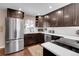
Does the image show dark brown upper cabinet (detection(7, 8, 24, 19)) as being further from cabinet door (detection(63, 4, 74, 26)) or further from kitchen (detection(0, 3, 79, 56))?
cabinet door (detection(63, 4, 74, 26))

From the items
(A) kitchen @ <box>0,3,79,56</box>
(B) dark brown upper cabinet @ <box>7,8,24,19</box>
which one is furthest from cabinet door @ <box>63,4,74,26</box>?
(B) dark brown upper cabinet @ <box>7,8,24,19</box>

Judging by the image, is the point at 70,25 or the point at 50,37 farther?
the point at 70,25

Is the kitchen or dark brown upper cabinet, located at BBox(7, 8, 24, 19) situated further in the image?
dark brown upper cabinet, located at BBox(7, 8, 24, 19)

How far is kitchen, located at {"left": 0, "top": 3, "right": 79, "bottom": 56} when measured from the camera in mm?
1355

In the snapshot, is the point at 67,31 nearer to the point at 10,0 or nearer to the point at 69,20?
the point at 69,20

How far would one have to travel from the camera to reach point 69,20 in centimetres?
254

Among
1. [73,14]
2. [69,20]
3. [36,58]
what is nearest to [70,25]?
[69,20]

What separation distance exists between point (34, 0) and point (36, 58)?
57cm

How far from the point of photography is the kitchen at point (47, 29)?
4.44 feet

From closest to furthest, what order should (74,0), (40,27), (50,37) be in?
(74,0)
(50,37)
(40,27)

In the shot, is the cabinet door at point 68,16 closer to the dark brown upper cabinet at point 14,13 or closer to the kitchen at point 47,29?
the kitchen at point 47,29

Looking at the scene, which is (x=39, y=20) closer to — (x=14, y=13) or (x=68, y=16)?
(x=14, y=13)

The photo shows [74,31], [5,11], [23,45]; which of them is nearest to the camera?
[5,11]

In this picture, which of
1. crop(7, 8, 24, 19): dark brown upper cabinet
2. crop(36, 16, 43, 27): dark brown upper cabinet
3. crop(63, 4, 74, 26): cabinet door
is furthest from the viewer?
crop(63, 4, 74, 26): cabinet door
